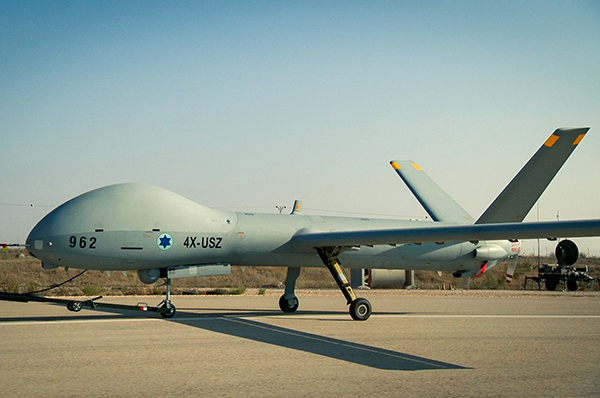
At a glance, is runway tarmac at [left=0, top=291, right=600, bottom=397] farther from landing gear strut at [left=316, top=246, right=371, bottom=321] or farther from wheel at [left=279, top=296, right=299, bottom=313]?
wheel at [left=279, top=296, right=299, bottom=313]

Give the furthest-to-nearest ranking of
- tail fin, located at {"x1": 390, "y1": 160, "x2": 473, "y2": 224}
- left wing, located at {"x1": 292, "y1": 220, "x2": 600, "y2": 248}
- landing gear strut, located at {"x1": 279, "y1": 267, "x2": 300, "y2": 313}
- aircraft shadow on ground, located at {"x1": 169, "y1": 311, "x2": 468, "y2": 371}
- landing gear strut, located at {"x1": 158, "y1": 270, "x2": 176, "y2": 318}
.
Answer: tail fin, located at {"x1": 390, "y1": 160, "x2": 473, "y2": 224}
landing gear strut, located at {"x1": 279, "y1": 267, "x2": 300, "y2": 313}
landing gear strut, located at {"x1": 158, "y1": 270, "x2": 176, "y2": 318}
left wing, located at {"x1": 292, "y1": 220, "x2": 600, "y2": 248}
aircraft shadow on ground, located at {"x1": 169, "y1": 311, "x2": 468, "y2": 371}

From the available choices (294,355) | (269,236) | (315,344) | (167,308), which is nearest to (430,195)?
(269,236)

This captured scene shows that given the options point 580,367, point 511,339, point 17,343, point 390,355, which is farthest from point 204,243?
point 580,367

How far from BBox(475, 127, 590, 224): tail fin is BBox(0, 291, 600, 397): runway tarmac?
310 cm

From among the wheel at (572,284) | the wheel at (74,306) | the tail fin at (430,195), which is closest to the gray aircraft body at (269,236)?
the wheel at (74,306)

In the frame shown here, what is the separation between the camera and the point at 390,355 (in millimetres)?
10102

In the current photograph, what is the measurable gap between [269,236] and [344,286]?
8.00 feet

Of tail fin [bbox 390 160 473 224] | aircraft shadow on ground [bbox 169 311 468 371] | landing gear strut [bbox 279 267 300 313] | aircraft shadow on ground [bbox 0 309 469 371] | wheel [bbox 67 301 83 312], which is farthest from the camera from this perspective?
tail fin [bbox 390 160 473 224]

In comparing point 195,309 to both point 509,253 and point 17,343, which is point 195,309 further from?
point 509,253

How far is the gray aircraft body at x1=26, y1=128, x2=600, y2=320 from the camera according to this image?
13.9 metres

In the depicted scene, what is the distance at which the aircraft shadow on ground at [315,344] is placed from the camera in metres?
9.28

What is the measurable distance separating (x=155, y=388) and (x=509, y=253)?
46.9 ft

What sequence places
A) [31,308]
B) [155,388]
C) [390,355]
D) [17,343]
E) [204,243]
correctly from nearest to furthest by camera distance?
[155,388] < [390,355] < [17,343] < [204,243] < [31,308]

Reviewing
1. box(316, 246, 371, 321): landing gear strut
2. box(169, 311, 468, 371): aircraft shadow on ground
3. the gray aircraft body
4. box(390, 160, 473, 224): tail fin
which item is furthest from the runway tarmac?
box(390, 160, 473, 224): tail fin
